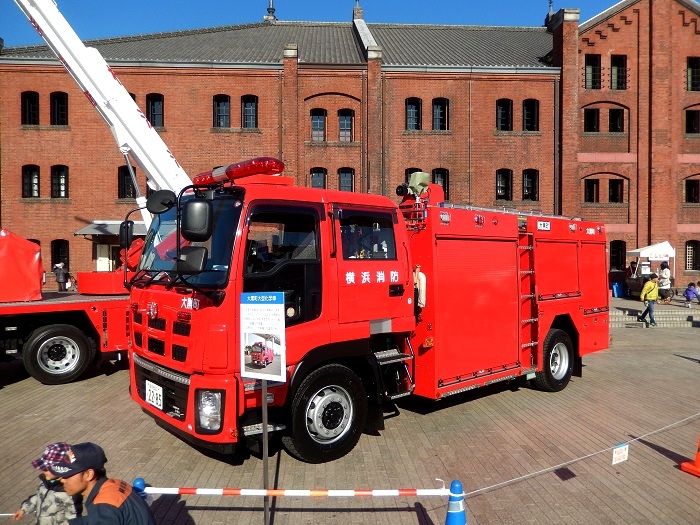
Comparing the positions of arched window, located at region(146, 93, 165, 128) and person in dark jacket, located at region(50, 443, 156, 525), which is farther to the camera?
arched window, located at region(146, 93, 165, 128)

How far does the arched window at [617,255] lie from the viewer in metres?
24.5

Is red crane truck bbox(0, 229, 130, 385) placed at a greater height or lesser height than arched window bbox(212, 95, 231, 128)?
lesser

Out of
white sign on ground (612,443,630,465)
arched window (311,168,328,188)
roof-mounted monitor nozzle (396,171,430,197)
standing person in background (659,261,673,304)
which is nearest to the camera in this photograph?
white sign on ground (612,443,630,465)

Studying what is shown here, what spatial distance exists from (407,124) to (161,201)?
67.3ft

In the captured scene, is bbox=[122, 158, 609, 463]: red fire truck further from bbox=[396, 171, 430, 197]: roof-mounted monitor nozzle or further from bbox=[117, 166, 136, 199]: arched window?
bbox=[117, 166, 136, 199]: arched window

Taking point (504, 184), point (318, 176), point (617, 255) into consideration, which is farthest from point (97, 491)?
point (617, 255)

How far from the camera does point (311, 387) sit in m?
4.97

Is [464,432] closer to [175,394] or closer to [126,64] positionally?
[175,394]

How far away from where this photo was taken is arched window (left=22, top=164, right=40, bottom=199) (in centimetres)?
2197

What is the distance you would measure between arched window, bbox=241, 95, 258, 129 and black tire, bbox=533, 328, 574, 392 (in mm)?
18469

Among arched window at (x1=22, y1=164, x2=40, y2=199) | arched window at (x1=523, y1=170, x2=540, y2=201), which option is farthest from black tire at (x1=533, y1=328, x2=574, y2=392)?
arched window at (x1=22, y1=164, x2=40, y2=199)

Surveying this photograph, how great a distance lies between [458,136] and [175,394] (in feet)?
70.2

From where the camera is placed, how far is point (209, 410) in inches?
173

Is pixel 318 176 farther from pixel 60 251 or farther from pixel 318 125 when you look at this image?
pixel 60 251
